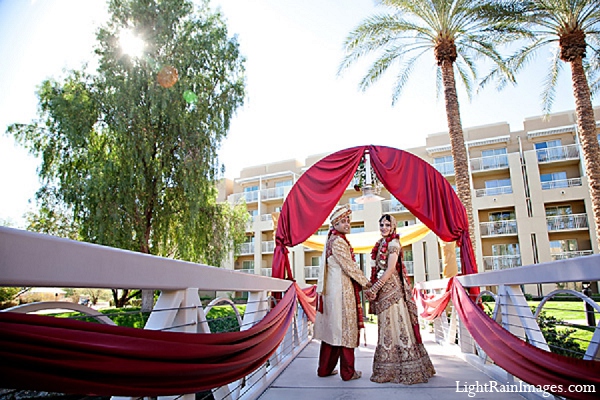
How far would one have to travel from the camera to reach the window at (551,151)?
2312 centimetres

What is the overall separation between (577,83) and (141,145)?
458 inches

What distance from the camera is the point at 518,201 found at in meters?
23.0

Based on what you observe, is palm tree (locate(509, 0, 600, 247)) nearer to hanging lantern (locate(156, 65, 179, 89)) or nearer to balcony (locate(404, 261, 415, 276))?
hanging lantern (locate(156, 65, 179, 89))

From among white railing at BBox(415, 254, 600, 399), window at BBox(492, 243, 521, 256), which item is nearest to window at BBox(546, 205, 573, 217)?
window at BBox(492, 243, 521, 256)

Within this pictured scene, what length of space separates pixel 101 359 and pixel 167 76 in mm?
12392

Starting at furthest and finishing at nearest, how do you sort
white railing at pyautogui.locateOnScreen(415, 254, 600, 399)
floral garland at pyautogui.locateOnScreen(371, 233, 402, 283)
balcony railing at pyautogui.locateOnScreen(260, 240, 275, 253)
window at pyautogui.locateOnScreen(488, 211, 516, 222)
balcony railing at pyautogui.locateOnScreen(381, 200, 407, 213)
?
balcony railing at pyautogui.locateOnScreen(260, 240, 275, 253) → balcony railing at pyautogui.locateOnScreen(381, 200, 407, 213) → window at pyautogui.locateOnScreen(488, 211, 516, 222) → floral garland at pyautogui.locateOnScreen(371, 233, 402, 283) → white railing at pyautogui.locateOnScreen(415, 254, 600, 399)

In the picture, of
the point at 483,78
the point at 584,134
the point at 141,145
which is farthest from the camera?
the point at 483,78

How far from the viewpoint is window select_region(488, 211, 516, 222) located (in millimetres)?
23500

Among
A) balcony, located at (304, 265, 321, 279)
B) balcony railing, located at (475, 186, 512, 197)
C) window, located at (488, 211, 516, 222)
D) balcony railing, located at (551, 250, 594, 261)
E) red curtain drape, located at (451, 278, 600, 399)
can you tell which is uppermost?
balcony railing, located at (475, 186, 512, 197)

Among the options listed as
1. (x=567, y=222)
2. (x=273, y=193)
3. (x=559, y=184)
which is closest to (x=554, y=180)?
(x=559, y=184)

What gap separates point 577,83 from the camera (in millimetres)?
9742

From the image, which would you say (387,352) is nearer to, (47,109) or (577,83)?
(577,83)

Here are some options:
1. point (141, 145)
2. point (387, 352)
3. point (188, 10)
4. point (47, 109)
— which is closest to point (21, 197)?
point (47, 109)

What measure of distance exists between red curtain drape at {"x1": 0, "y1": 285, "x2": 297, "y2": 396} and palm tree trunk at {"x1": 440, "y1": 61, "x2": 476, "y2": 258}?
9.27 m
